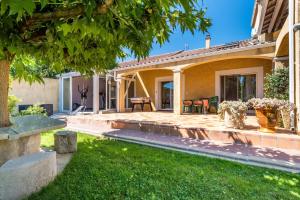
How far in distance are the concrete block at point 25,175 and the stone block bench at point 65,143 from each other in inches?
64.1

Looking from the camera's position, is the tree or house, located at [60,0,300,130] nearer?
the tree

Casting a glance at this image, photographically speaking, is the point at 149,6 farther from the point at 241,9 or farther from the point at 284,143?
the point at 241,9

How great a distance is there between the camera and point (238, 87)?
1179 centimetres

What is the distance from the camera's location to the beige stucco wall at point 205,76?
11.3 meters

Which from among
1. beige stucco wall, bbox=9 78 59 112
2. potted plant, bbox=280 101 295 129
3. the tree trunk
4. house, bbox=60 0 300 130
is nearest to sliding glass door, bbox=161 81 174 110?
house, bbox=60 0 300 130

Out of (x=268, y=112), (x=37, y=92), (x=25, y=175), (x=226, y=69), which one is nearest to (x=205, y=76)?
(x=226, y=69)

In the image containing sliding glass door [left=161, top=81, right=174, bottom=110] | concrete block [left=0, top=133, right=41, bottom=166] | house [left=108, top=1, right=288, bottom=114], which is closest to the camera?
concrete block [left=0, top=133, right=41, bottom=166]

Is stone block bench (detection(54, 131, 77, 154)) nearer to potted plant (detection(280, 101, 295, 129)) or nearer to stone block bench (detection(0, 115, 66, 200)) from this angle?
stone block bench (detection(0, 115, 66, 200))

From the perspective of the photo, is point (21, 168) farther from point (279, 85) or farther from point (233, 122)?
point (279, 85)

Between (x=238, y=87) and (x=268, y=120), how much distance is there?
6601mm

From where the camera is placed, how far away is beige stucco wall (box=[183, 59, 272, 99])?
1134 cm

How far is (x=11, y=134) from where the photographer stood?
3256mm

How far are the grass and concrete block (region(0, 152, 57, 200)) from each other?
147 mm

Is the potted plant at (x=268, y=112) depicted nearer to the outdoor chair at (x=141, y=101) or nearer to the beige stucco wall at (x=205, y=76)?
the beige stucco wall at (x=205, y=76)
